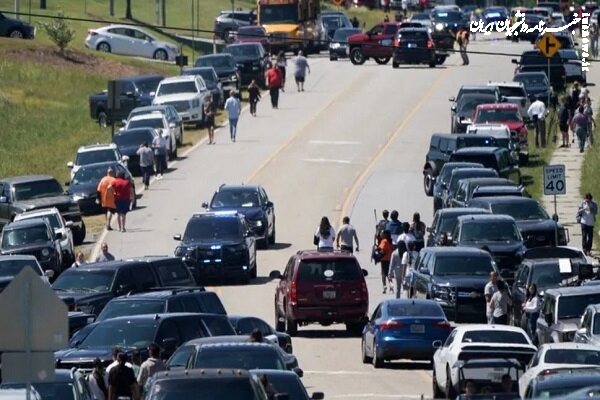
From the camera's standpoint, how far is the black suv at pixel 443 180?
153 ft


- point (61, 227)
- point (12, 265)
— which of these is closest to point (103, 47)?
point (61, 227)

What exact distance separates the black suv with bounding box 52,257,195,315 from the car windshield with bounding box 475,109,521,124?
22867 mm

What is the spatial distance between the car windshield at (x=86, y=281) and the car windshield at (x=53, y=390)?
1294 centimetres

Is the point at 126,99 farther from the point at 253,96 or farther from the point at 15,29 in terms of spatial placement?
the point at 15,29

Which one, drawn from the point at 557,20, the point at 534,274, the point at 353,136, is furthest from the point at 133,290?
the point at 557,20

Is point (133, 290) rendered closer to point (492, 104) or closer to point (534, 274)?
point (534, 274)

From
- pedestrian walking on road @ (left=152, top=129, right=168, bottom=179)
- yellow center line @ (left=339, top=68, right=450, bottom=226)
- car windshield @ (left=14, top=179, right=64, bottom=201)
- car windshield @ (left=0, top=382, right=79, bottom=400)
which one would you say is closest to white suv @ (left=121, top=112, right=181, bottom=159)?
pedestrian walking on road @ (left=152, top=129, right=168, bottom=179)

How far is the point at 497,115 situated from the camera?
56594mm

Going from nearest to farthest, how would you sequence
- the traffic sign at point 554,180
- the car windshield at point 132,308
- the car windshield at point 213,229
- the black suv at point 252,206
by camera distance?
the car windshield at point 132,308, the car windshield at point 213,229, the traffic sign at point 554,180, the black suv at point 252,206

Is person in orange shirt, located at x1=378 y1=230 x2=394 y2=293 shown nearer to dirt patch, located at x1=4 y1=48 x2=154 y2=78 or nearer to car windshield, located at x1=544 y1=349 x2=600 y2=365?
car windshield, located at x1=544 y1=349 x2=600 y2=365

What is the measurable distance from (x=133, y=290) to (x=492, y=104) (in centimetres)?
2590

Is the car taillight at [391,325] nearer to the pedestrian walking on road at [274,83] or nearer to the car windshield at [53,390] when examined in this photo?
the car windshield at [53,390]

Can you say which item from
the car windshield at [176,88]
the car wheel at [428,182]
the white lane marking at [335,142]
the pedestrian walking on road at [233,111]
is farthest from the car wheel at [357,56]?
the car wheel at [428,182]

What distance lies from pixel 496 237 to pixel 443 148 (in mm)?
12870
